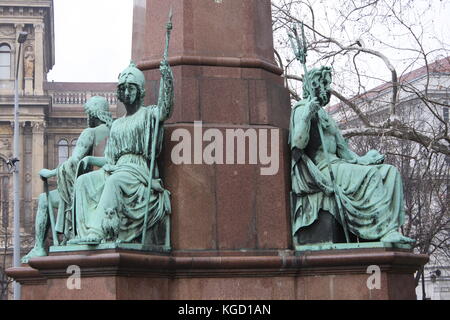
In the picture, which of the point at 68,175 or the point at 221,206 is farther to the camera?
the point at 68,175

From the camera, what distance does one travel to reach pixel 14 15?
59.5 meters

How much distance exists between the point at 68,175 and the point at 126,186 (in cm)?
137

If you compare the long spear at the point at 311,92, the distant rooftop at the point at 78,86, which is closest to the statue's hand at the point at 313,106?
the long spear at the point at 311,92

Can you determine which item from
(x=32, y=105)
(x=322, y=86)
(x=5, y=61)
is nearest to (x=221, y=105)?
(x=322, y=86)

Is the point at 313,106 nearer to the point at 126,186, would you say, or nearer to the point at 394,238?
the point at 394,238

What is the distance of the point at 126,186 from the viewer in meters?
8.85

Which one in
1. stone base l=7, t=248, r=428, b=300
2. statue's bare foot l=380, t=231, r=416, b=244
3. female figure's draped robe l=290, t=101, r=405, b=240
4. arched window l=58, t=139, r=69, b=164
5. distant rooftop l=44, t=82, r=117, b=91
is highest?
distant rooftop l=44, t=82, r=117, b=91

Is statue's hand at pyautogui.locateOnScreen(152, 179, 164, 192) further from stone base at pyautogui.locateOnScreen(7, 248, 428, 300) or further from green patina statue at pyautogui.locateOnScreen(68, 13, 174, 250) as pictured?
stone base at pyautogui.locateOnScreen(7, 248, 428, 300)

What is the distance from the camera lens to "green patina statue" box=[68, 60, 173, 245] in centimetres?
866

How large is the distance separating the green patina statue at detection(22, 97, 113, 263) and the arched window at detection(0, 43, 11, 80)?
49.6m

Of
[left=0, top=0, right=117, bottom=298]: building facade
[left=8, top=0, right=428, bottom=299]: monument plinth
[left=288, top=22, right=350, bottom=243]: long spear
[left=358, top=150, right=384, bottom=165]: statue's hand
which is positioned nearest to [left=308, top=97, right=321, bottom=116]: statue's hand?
[left=288, top=22, right=350, bottom=243]: long spear

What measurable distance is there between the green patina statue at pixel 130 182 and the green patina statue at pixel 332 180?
4.21ft
